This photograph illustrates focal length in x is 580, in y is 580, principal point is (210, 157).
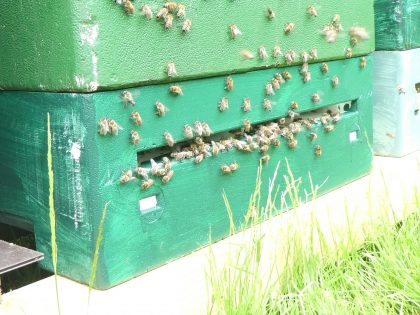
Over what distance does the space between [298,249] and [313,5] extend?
1286mm

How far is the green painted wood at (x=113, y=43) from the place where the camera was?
1.77 meters

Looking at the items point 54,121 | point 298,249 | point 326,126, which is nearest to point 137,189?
point 54,121

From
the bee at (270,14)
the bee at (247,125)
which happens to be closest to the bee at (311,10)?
the bee at (270,14)

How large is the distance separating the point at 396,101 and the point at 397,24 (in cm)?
44

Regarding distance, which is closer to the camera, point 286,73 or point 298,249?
point 298,249

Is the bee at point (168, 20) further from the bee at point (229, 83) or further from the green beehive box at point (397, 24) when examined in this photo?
the green beehive box at point (397, 24)

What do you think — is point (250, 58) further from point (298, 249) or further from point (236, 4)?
point (298, 249)

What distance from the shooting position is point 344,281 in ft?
6.60

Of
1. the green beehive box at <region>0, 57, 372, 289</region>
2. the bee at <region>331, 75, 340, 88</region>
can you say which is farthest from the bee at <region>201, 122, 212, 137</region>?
the bee at <region>331, 75, 340, 88</region>

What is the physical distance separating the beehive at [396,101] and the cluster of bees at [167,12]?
1743 millimetres

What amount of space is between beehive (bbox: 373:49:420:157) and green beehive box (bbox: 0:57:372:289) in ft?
3.77

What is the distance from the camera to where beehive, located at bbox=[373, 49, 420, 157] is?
3.37 meters

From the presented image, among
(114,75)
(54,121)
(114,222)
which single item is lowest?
(114,222)

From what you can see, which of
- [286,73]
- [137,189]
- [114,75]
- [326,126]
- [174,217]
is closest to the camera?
[114,75]
